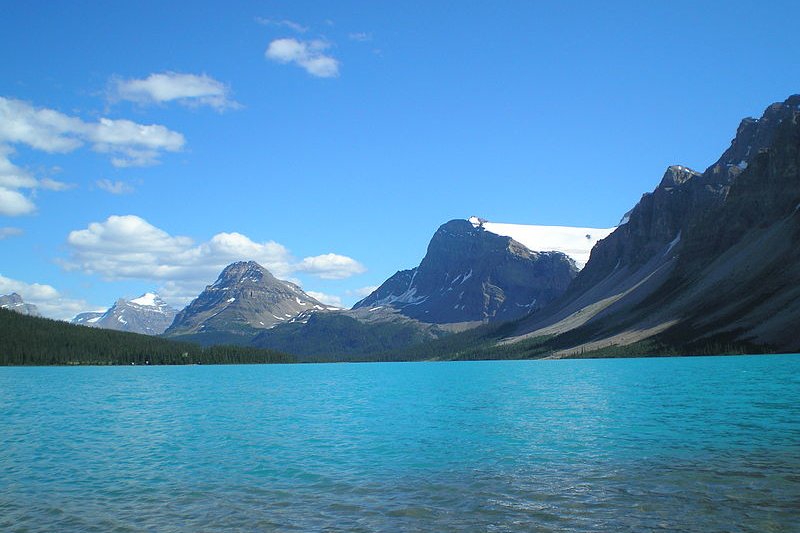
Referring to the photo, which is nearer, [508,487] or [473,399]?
[508,487]

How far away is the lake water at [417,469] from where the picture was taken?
24.4 meters

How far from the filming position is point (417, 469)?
1342 inches

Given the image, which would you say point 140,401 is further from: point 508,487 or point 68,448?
point 508,487

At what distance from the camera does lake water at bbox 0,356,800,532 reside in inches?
961

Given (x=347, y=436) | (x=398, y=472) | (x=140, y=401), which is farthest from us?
(x=140, y=401)

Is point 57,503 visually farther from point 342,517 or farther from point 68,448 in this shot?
point 68,448

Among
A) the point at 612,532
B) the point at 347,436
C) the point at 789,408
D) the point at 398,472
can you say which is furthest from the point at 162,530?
the point at 789,408

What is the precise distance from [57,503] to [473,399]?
5679cm

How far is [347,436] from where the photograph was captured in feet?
157

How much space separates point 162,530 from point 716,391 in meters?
69.1

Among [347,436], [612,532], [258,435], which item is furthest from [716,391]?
[612,532]

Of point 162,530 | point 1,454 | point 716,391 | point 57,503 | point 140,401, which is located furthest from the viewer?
point 140,401

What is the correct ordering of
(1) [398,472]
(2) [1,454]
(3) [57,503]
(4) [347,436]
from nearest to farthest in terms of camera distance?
(3) [57,503] → (1) [398,472] → (2) [1,454] → (4) [347,436]

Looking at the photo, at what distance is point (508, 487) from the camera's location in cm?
2892
